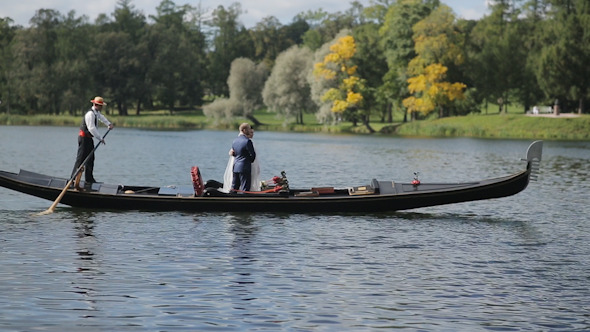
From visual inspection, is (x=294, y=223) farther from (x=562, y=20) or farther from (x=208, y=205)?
(x=562, y=20)

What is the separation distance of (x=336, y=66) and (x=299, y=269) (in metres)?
75.8

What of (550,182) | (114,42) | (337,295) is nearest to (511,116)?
(550,182)

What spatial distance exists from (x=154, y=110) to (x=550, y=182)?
344ft

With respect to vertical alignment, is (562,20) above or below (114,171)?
above

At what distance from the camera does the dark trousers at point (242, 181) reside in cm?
2241

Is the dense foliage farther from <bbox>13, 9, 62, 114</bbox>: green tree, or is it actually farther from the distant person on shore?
the distant person on shore

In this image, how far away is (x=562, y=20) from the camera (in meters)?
85.8

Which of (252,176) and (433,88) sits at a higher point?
(433,88)

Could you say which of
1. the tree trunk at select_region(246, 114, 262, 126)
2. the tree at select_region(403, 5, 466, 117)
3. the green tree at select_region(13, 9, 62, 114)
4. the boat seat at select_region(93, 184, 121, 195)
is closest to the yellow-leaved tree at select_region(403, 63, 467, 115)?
the tree at select_region(403, 5, 466, 117)

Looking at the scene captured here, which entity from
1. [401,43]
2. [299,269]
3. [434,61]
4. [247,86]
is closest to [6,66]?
[247,86]

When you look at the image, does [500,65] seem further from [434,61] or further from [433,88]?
[433,88]

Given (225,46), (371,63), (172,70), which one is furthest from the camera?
(225,46)

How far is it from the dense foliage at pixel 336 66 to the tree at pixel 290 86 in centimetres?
12

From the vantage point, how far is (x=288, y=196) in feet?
71.7
